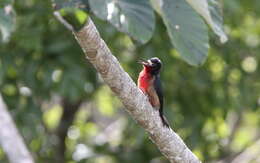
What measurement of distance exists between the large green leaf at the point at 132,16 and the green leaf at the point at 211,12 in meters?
0.18

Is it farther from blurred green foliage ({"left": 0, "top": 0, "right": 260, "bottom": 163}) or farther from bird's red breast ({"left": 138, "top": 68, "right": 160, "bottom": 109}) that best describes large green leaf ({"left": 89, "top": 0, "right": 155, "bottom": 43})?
blurred green foliage ({"left": 0, "top": 0, "right": 260, "bottom": 163})

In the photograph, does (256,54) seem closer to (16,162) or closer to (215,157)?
(215,157)

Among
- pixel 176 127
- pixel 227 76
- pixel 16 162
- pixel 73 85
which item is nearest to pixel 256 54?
pixel 227 76

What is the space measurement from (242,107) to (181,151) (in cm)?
340

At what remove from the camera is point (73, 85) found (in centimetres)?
629

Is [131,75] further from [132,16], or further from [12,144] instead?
[132,16]

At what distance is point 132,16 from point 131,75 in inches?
145

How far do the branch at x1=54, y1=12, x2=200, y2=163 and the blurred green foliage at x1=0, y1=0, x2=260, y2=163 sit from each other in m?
2.38

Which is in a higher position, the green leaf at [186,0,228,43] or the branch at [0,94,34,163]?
the green leaf at [186,0,228,43]

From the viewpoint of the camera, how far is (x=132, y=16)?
9.34ft

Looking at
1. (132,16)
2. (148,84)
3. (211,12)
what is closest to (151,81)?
(148,84)

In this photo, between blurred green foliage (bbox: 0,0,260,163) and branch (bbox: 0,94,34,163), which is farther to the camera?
blurred green foliage (bbox: 0,0,260,163)

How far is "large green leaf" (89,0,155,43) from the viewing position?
277cm

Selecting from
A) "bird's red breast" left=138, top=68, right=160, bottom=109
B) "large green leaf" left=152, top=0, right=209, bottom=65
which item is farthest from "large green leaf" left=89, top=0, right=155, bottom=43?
"bird's red breast" left=138, top=68, right=160, bottom=109
